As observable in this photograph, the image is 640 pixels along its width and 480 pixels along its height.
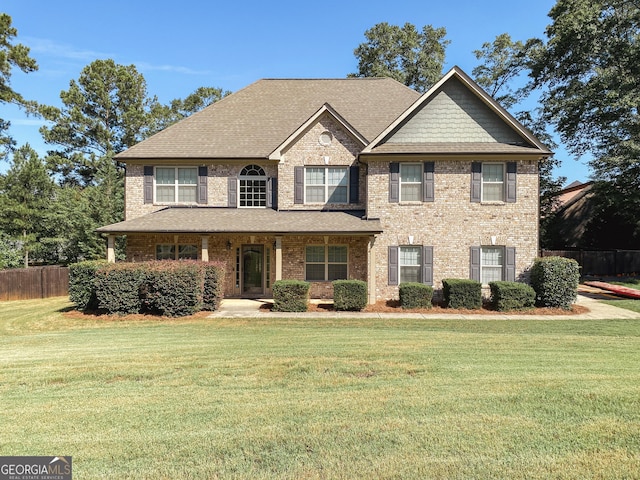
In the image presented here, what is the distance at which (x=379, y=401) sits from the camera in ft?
16.8

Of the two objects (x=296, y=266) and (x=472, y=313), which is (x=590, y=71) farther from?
(x=296, y=266)

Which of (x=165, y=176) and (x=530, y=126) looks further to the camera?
(x=530, y=126)

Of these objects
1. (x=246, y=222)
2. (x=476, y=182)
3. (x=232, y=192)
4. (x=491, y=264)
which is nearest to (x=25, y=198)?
(x=232, y=192)

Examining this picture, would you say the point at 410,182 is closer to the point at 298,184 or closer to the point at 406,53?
the point at 298,184

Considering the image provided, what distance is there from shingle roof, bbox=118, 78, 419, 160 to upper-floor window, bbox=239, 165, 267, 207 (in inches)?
32.2

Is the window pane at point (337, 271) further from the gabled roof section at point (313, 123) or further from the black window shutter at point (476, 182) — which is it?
the black window shutter at point (476, 182)

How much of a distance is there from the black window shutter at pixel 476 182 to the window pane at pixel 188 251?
40.7 ft

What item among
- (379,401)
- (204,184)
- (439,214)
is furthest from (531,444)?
(204,184)

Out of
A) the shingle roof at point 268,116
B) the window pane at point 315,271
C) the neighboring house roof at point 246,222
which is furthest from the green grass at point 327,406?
the shingle roof at point 268,116

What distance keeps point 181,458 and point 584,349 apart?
330 inches

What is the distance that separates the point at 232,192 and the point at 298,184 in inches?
126

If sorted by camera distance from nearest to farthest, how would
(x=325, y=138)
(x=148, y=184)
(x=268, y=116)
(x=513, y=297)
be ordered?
(x=513, y=297) → (x=325, y=138) → (x=148, y=184) → (x=268, y=116)

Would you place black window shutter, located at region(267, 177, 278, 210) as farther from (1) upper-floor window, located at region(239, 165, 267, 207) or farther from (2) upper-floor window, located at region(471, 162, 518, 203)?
(2) upper-floor window, located at region(471, 162, 518, 203)

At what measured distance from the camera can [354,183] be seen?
16.6m
